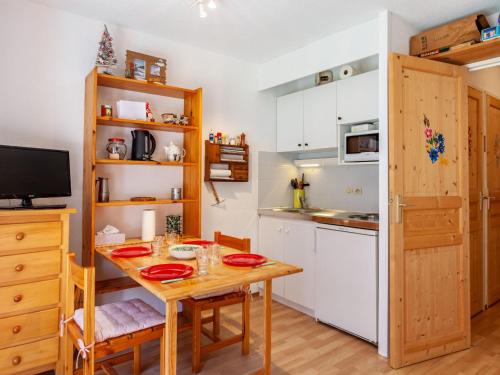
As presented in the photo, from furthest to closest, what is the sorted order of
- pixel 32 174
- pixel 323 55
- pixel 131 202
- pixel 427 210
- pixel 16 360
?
1. pixel 323 55
2. pixel 131 202
3. pixel 427 210
4. pixel 32 174
5. pixel 16 360

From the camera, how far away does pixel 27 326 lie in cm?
196

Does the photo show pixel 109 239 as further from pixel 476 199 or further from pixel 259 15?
pixel 476 199

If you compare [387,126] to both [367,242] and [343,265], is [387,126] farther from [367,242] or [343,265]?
[343,265]

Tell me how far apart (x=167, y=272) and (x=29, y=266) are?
92 cm

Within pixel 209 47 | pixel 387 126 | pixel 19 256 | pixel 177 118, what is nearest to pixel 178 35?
pixel 209 47

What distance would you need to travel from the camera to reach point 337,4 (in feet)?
7.90

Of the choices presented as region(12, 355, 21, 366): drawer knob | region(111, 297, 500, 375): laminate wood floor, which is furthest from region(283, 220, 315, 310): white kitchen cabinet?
region(12, 355, 21, 366): drawer knob

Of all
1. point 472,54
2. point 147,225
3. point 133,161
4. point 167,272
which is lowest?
point 167,272

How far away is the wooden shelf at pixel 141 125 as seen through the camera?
2.47 m

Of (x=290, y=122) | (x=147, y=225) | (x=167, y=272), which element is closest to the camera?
(x=167, y=272)

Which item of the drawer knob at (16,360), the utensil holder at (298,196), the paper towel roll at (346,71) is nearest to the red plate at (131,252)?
the drawer knob at (16,360)

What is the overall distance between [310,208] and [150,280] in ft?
8.23

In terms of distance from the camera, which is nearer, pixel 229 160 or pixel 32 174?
pixel 32 174

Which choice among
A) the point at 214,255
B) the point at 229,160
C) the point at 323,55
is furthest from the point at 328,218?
the point at 323,55
